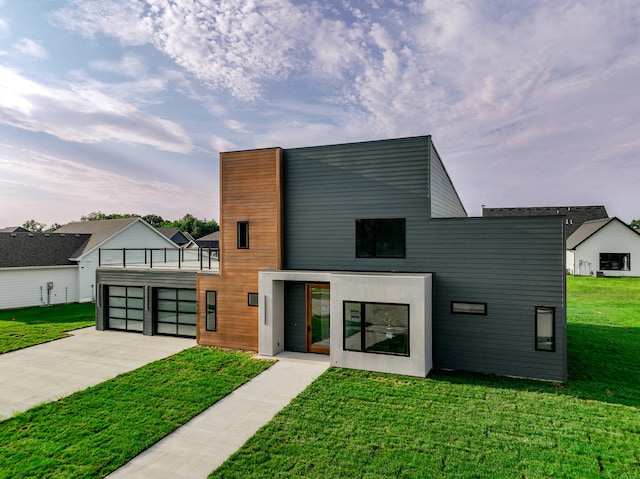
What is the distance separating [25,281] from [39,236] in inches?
149

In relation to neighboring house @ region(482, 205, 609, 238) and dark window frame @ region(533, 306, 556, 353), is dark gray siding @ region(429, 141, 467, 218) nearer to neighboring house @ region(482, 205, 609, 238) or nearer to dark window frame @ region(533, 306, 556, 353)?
dark window frame @ region(533, 306, 556, 353)

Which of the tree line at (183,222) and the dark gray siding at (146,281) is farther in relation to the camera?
the tree line at (183,222)

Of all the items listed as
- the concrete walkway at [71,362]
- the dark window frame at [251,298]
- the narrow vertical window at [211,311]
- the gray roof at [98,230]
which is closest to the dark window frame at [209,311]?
the narrow vertical window at [211,311]

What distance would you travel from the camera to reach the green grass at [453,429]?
4.94 metres

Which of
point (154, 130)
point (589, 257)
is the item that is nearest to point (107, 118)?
point (154, 130)

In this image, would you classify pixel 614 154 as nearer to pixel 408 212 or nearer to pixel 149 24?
pixel 408 212

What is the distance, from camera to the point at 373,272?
32.8 ft

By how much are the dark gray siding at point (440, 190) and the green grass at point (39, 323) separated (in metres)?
13.9

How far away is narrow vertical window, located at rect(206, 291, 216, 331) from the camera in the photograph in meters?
11.7

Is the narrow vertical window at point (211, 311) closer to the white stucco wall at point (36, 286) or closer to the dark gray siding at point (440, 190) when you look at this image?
the dark gray siding at point (440, 190)

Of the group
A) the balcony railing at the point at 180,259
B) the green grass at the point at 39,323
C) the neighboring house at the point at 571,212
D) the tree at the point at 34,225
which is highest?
the tree at the point at 34,225

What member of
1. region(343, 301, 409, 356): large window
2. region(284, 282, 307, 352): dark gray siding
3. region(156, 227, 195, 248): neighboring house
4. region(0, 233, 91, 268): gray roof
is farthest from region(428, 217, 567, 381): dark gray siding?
region(156, 227, 195, 248): neighboring house

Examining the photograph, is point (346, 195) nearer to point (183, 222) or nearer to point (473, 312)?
point (473, 312)

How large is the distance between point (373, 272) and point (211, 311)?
5682 mm
